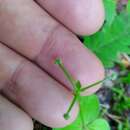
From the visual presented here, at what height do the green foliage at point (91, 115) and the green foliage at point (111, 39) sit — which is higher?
the green foliage at point (111, 39)

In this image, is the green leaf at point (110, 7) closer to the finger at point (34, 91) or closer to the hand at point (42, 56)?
the hand at point (42, 56)

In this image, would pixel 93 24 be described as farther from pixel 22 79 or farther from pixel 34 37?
pixel 22 79

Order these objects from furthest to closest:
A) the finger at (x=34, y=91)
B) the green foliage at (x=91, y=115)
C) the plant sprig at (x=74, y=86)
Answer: the green foliage at (x=91, y=115)
the finger at (x=34, y=91)
the plant sprig at (x=74, y=86)

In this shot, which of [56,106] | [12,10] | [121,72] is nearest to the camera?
[56,106]

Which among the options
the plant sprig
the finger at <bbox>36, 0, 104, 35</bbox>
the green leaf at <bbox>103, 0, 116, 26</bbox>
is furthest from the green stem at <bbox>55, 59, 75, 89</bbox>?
the green leaf at <bbox>103, 0, 116, 26</bbox>

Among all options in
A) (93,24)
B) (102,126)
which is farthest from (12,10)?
(102,126)

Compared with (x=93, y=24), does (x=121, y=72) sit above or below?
below

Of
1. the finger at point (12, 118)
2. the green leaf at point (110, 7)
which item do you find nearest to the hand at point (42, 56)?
the finger at point (12, 118)

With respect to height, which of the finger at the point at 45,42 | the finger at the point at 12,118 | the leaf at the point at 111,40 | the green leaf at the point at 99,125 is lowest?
the finger at the point at 12,118
